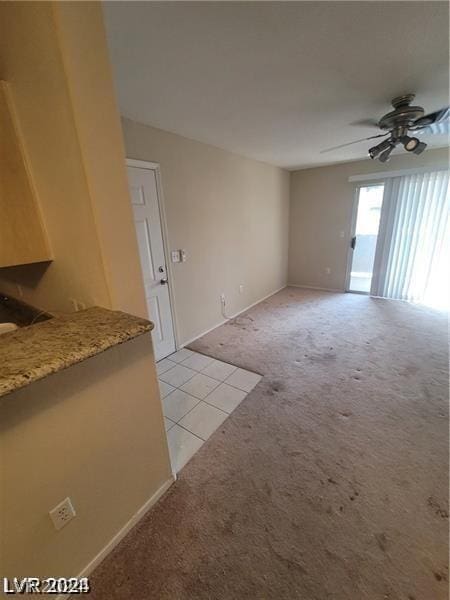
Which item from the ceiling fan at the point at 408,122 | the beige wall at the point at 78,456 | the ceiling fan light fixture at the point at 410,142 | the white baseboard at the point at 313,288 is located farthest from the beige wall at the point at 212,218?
the ceiling fan light fixture at the point at 410,142

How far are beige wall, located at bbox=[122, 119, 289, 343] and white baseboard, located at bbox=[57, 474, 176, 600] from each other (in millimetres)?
1754

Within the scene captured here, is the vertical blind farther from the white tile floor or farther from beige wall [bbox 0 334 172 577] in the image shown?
beige wall [bbox 0 334 172 577]

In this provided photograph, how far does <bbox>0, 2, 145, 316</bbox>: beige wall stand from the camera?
85 centimetres

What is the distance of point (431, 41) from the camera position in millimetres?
1314

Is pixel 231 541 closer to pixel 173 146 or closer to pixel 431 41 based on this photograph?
pixel 431 41

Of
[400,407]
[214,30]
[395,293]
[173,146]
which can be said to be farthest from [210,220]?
[395,293]

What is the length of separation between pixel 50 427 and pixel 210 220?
276 centimetres

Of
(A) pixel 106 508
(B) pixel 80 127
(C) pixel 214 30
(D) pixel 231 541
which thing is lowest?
(D) pixel 231 541

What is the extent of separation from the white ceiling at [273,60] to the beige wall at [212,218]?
33 cm

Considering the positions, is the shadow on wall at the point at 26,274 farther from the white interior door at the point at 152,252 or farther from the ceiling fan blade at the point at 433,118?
the ceiling fan blade at the point at 433,118

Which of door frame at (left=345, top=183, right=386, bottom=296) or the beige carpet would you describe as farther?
door frame at (left=345, top=183, right=386, bottom=296)

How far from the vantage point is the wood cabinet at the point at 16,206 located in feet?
3.69

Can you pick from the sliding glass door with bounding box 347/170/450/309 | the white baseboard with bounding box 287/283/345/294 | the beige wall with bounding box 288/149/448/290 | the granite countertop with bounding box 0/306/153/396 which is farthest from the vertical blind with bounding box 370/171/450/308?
the granite countertop with bounding box 0/306/153/396

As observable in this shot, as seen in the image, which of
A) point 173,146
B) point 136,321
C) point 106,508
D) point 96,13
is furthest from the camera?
point 173,146
